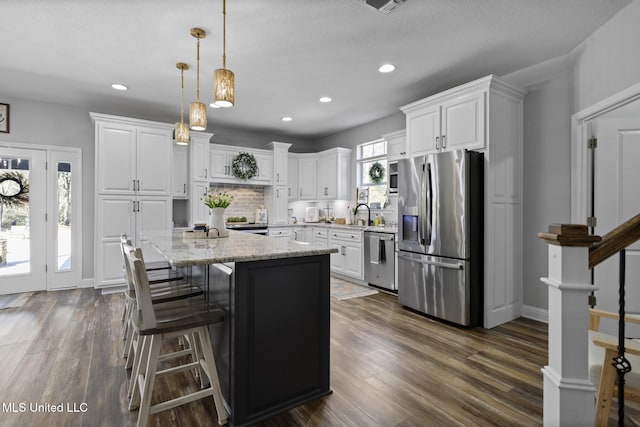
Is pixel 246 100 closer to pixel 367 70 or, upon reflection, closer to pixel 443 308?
pixel 367 70

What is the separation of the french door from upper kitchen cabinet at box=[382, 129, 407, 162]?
187 inches

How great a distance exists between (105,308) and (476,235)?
14.3 feet

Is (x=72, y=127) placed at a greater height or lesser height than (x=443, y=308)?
greater

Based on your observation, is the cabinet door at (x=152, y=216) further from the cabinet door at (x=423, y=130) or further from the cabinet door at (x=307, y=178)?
the cabinet door at (x=423, y=130)

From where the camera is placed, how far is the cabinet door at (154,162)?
4770 millimetres

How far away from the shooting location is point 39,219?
15.4ft

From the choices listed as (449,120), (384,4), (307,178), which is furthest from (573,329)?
(307,178)

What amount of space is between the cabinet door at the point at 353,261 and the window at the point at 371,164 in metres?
0.98

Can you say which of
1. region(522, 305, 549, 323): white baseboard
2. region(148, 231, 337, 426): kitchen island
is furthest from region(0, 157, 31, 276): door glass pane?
region(522, 305, 549, 323): white baseboard

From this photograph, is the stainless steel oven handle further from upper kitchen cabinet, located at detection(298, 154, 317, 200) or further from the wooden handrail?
upper kitchen cabinet, located at detection(298, 154, 317, 200)

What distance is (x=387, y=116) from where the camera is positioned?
17.7 feet

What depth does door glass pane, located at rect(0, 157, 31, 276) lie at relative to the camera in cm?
450

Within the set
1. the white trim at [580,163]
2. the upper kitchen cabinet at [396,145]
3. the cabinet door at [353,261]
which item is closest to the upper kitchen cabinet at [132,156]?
the cabinet door at [353,261]

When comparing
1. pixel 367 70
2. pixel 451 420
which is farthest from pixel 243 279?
pixel 367 70
